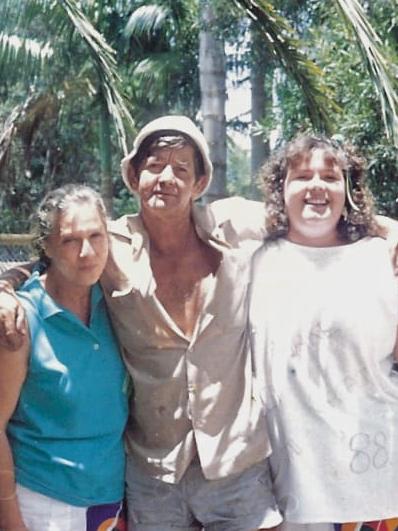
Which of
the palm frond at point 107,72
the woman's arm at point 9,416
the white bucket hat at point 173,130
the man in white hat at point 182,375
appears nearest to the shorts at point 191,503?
the man in white hat at point 182,375

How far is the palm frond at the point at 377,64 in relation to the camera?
404cm

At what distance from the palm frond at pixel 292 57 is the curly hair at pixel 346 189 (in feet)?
6.34

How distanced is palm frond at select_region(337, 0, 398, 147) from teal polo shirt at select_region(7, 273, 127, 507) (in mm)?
2152

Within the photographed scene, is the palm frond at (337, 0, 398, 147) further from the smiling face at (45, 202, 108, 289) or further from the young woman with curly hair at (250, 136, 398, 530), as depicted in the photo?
the smiling face at (45, 202, 108, 289)

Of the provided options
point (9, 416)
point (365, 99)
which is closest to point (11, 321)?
point (9, 416)

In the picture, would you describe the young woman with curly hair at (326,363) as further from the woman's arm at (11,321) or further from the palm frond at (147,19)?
the palm frond at (147,19)

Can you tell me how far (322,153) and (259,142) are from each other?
10.7 metres

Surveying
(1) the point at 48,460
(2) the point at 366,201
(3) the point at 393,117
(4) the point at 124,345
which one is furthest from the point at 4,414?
(3) the point at 393,117

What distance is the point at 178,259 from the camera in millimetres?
2771

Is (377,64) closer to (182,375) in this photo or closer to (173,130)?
(173,130)

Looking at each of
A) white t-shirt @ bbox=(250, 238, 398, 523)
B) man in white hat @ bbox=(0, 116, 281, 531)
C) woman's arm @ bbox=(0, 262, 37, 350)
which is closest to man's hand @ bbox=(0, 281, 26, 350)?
woman's arm @ bbox=(0, 262, 37, 350)

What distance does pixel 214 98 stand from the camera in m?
10.0

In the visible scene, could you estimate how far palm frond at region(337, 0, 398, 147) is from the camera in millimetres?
4035

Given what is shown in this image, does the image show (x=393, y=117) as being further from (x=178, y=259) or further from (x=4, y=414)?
(x=4, y=414)
